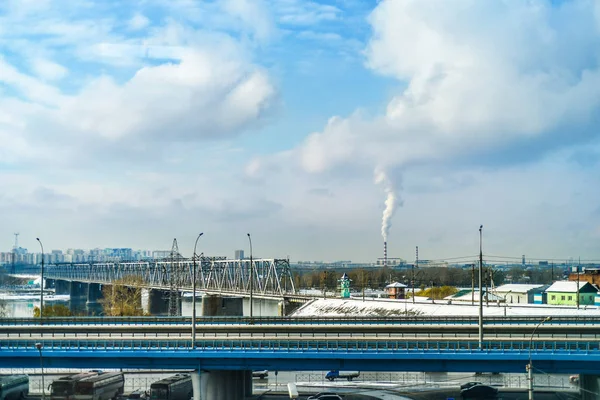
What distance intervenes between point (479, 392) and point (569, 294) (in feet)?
202

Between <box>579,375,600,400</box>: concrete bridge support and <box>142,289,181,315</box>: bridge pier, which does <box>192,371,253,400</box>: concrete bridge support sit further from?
<box>142,289,181,315</box>: bridge pier

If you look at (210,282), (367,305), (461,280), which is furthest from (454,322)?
(461,280)

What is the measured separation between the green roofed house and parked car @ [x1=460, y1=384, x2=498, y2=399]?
59.9 meters

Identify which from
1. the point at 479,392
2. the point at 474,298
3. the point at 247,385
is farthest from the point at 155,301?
the point at 479,392

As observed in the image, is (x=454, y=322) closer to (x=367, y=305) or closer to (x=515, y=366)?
(x=515, y=366)

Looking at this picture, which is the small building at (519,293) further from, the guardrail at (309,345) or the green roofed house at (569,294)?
the guardrail at (309,345)

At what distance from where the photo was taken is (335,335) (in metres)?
36.9

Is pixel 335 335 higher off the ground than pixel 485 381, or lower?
higher

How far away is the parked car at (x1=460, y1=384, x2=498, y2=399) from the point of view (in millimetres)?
37969

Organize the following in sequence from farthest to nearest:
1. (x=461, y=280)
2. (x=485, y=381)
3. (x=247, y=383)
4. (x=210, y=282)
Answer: (x=461, y=280)
(x=210, y=282)
(x=485, y=381)
(x=247, y=383)

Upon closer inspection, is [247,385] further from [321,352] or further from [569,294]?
[569,294]

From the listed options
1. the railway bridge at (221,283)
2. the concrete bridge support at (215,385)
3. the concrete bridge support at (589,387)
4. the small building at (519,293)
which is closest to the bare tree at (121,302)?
the railway bridge at (221,283)

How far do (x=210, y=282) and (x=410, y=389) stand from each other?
117 m

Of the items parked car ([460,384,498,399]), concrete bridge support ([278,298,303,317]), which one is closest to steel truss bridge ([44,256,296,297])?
concrete bridge support ([278,298,303,317])
